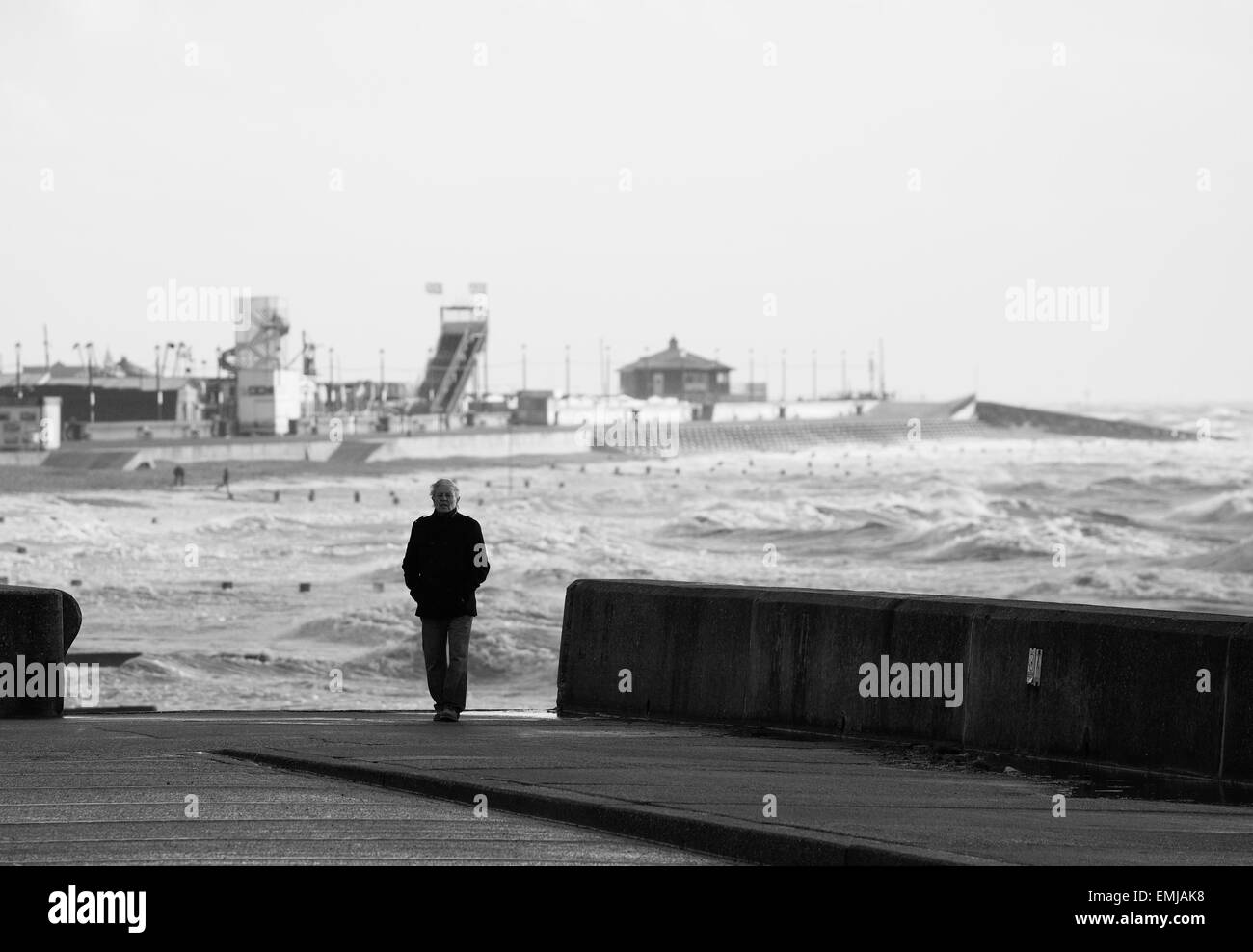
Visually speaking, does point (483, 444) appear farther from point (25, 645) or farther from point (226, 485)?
point (25, 645)

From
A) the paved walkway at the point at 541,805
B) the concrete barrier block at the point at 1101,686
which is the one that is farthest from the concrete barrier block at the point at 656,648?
the concrete barrier block at the point at 1101,686

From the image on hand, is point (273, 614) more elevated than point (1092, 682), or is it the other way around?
point (1092, 682)

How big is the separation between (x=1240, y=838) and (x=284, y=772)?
5003 millimetres

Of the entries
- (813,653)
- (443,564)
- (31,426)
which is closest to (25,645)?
(443,564)

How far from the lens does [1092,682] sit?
35.2ft

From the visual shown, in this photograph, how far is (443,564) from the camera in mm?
12812

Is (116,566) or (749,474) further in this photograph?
(749,474)

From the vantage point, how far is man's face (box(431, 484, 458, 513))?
1262 cm

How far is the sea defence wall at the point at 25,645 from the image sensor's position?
13.2 metres

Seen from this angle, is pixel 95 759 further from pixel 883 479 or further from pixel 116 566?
pixel 883 479

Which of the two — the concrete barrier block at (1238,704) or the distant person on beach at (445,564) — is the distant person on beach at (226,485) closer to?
→ the distant person on beach at (445,564)

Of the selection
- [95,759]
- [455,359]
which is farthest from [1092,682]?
[455,359]

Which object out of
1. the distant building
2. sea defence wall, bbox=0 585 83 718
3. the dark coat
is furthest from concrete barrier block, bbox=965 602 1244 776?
the distant building
